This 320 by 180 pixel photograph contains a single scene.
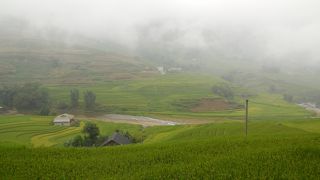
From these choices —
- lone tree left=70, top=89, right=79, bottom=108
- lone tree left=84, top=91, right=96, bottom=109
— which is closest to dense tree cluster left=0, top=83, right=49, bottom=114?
lone tree left=70, top=89, right=79, bottom=108

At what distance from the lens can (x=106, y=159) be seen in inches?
646

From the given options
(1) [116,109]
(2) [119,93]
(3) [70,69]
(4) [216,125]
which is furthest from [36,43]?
(4) [216,125]

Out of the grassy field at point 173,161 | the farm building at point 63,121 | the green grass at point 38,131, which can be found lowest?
the green grass at point 38,131

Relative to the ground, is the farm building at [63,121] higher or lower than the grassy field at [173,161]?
lower

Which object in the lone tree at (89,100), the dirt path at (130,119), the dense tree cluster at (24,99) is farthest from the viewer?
the lone tree at (89,100)

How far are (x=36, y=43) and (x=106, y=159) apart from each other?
7041 inches

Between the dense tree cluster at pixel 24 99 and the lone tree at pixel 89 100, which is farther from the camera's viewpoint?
the lone tree at pixel 89 100

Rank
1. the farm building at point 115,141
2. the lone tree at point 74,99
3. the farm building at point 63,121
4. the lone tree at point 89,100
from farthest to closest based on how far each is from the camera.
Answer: the lone tree at point 74,99 < the lone tree at point 89,100 < the farm building at point 63,121 < the farm building at point 115,141

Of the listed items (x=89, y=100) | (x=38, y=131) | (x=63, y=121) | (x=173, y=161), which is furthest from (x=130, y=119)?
(x=173, y=161)

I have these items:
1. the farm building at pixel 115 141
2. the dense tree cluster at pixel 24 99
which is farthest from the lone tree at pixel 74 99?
the farm building at pixel 115 141

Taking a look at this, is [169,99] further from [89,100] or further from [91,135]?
[91,135]

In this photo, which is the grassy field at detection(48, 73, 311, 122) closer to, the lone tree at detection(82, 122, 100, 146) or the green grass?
the green grass

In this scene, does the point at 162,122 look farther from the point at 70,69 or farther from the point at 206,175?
the point at 70,69

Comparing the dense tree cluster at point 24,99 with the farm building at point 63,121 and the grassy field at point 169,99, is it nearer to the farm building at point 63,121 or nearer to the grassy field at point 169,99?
the grassy field at point 169,99
